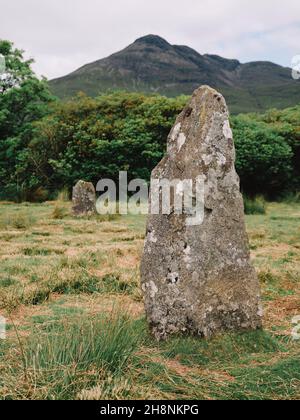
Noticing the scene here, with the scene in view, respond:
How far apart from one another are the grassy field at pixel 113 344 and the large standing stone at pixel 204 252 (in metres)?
0.22

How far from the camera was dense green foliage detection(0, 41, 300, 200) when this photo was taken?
78.9 feet

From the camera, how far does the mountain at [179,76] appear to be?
274ft

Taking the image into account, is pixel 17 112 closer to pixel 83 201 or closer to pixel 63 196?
pixel 63 196

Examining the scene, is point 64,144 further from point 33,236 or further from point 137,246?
point 137,246

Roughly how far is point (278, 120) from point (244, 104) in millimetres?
50908

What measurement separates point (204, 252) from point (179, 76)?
112036 mm

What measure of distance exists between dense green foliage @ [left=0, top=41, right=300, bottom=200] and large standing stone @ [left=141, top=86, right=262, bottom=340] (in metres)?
18.0

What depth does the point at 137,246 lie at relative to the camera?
1059cm

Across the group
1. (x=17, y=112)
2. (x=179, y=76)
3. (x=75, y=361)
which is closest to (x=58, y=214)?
(x=75, y=361)

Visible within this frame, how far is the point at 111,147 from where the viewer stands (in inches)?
939

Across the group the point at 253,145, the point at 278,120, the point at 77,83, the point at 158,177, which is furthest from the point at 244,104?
the point at 158,177

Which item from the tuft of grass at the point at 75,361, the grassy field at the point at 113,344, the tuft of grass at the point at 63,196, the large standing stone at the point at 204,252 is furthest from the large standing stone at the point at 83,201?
the tuft of grass at the point at 75,361

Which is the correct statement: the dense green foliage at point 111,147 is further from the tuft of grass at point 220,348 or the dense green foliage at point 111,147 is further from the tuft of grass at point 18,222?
the tuft of grass at point 220,348

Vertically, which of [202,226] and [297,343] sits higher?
[202,226]
